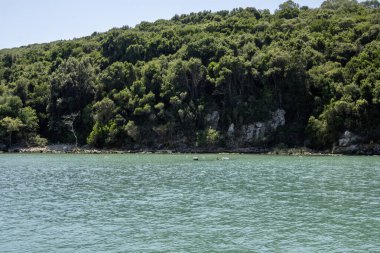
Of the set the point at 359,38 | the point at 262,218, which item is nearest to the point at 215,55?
the point at 359,38

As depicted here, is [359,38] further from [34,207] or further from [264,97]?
[34,207]

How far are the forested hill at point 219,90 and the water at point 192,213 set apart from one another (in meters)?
48.4

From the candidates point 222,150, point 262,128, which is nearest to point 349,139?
point 262,128

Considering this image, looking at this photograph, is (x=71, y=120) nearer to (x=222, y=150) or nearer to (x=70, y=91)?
(x=70, y=91)

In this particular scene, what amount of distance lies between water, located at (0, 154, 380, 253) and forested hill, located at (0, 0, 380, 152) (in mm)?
48419

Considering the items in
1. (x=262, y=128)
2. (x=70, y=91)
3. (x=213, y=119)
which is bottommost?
(x=262, y=128)

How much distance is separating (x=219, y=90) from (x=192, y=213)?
80.9 metres

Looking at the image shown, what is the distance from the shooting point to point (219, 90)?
10675cm

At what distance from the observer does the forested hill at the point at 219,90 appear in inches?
3686

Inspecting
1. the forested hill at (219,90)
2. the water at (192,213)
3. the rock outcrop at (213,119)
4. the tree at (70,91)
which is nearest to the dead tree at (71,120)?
the forested hill at (219,90)

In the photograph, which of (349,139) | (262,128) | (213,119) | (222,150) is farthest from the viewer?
(213,119)

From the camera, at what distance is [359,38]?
103 metres

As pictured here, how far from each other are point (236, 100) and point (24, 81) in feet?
203

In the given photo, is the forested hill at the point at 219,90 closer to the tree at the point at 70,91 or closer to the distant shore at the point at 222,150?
the tree at the point at 70,91
